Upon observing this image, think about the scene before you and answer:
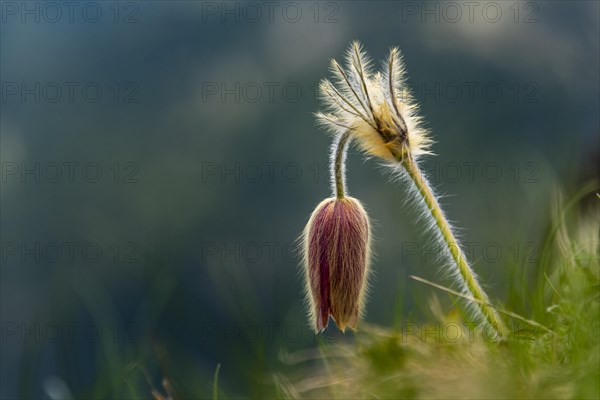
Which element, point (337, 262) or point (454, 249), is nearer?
point (454, 249)

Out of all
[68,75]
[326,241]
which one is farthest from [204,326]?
[68,75]

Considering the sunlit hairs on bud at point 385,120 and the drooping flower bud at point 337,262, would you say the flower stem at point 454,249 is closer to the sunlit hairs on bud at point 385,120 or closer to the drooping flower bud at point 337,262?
the sunlit hairs on bud at point 385,120

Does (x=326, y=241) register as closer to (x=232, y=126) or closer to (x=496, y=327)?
(x=496, y=327)
